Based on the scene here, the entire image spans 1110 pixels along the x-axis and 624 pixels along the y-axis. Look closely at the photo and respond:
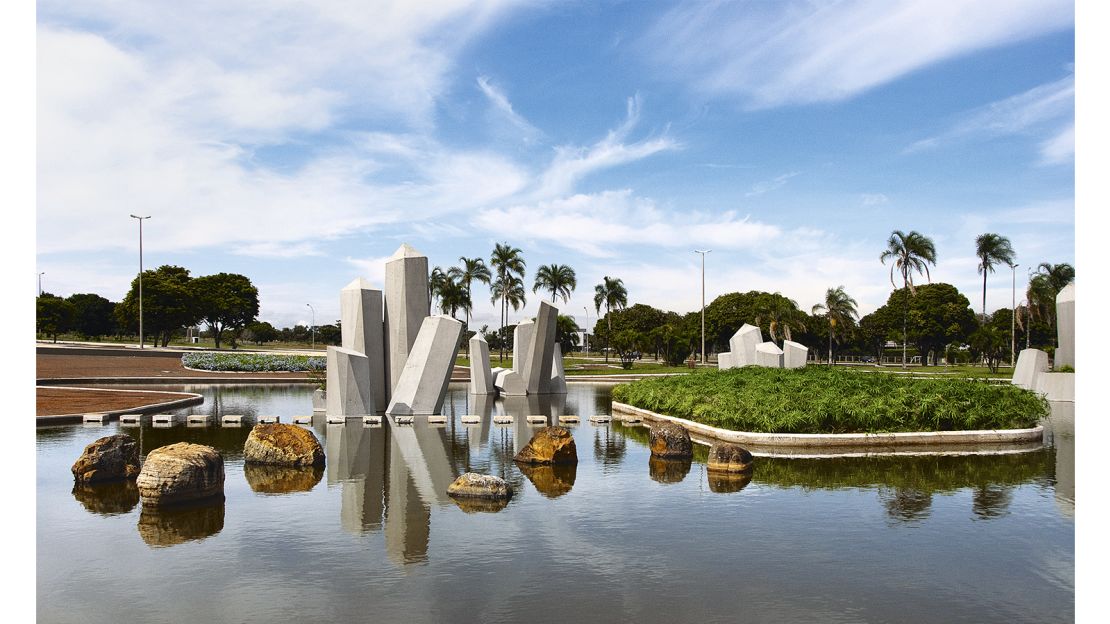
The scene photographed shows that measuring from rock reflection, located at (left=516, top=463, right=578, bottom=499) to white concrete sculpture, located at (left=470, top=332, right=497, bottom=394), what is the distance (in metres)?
17.3

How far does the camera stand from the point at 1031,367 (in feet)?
97.8

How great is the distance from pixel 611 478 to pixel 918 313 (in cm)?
7346

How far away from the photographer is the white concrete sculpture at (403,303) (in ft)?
74.4

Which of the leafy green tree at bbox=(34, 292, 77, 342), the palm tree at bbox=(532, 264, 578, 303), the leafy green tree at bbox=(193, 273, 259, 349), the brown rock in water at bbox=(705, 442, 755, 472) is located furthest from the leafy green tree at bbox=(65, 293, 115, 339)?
the brown rock in water at bbox=(705, 442, 755, 472)

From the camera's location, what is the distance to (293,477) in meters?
12.6

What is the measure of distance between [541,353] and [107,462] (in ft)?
63.3

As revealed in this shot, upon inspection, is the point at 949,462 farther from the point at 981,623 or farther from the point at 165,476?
the point at 165,476

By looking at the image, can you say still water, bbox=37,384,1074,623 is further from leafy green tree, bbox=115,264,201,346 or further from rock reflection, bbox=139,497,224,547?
leafy green tree, bbox=115,264,201,346

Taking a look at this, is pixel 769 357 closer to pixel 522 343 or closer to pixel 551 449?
pixel 522 343

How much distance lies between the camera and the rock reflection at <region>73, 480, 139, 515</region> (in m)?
10.3

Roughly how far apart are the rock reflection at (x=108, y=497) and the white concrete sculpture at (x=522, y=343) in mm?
19932

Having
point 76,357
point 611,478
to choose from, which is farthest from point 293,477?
point 76,357

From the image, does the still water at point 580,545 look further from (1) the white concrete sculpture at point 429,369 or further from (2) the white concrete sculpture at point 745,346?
(2) the white concrete sculpture at point 745,346

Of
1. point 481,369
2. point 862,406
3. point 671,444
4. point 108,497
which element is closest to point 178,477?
point 108,497
